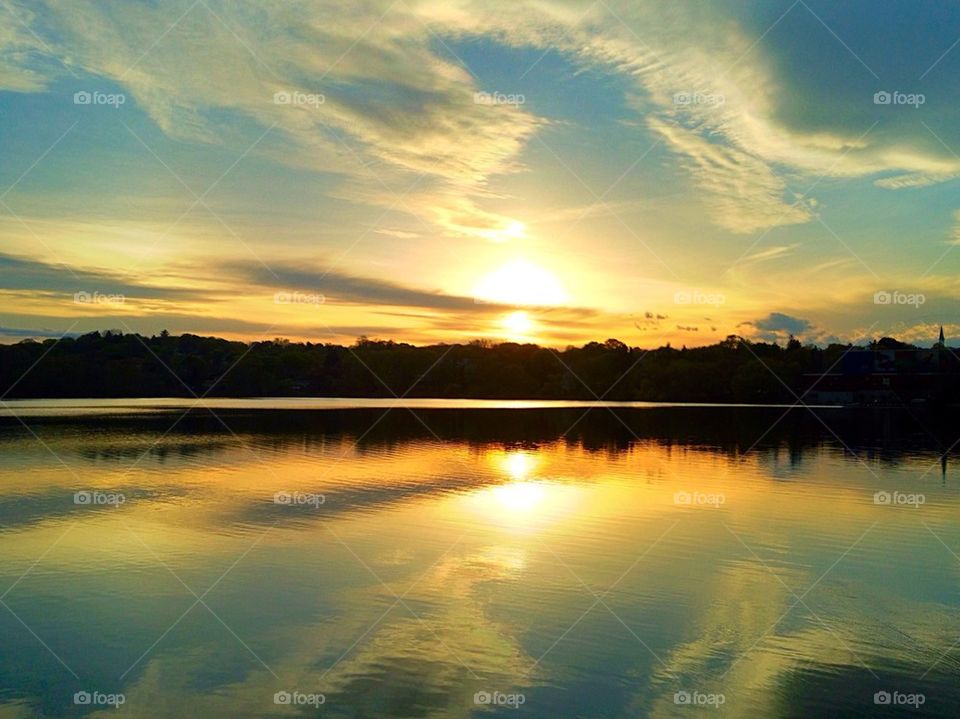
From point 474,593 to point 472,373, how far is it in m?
176

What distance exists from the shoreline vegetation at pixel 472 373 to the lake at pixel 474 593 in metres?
107

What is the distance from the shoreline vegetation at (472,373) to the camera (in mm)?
139500

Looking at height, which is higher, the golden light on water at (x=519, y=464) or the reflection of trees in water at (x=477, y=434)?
the reflection of trees in water at (x=477, y=434)

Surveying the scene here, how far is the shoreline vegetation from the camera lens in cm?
13950

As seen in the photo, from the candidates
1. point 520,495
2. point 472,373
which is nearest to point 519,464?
point 520,495

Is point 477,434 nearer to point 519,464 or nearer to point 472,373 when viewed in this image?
point 519,464

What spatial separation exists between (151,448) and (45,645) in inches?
1390

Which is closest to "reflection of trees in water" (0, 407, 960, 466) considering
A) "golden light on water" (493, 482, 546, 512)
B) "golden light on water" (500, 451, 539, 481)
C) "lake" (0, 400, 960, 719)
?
"golden light on water" (500, 451, 539, 481)

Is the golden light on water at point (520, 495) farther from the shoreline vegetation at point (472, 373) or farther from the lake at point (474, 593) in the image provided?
the shoreline vegetation at point (472, 373)

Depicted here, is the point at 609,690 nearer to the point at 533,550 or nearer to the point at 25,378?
the point at 533,550

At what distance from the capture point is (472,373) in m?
193

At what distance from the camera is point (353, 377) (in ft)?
613

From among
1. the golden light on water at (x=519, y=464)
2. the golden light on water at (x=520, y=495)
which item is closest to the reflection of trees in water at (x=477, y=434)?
the golden light on water at (x=519, y=464)

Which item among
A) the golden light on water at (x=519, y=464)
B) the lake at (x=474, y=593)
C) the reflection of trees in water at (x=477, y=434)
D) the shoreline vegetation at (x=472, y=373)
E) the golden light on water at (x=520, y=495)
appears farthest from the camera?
the shoreline vegetation at (x=472, y=373)
